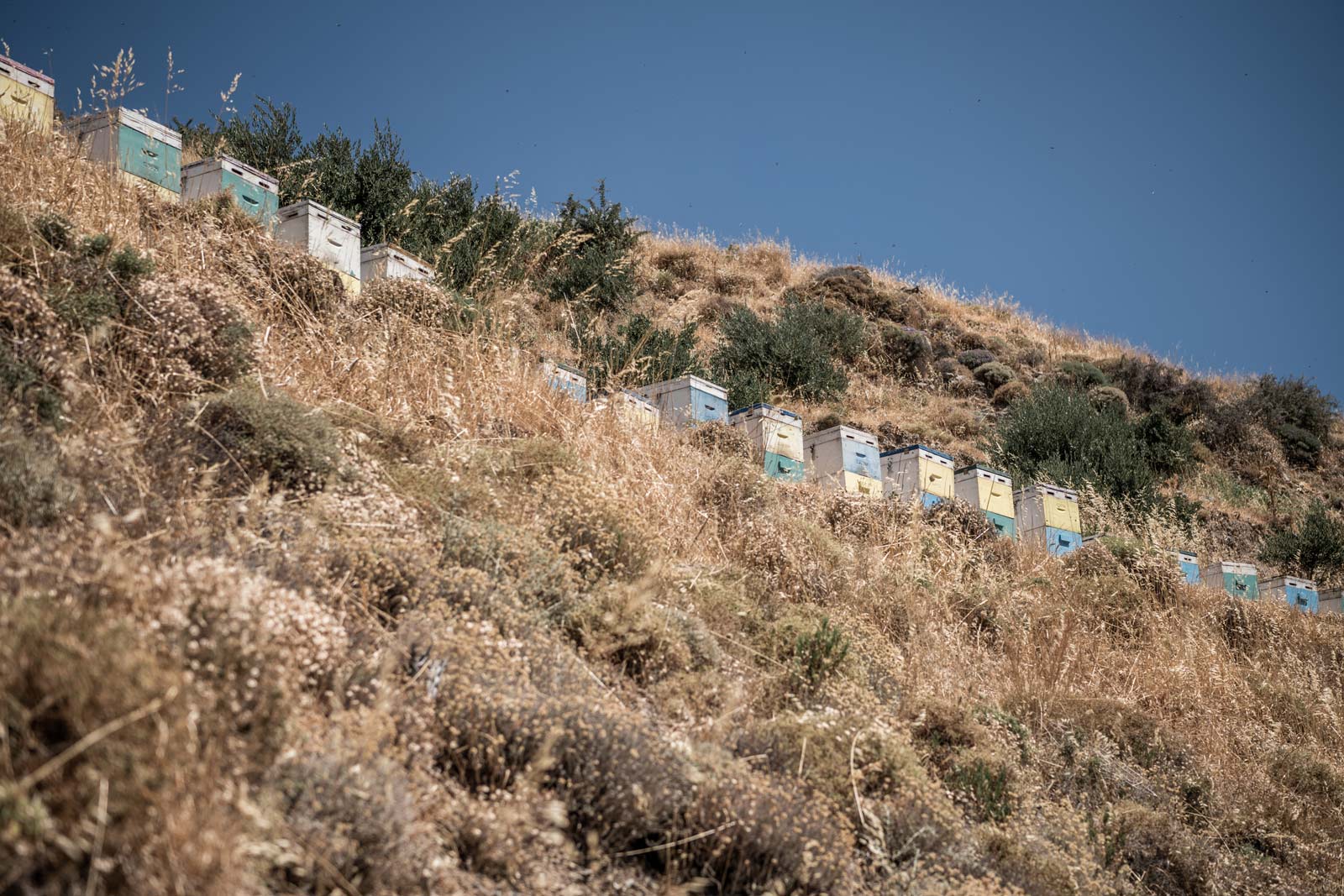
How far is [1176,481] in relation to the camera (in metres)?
20.6

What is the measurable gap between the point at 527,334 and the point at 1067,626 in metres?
4.70

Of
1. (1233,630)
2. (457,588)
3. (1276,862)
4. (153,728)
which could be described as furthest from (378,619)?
(1233,630)

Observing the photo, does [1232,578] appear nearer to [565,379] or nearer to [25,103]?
[565,379]

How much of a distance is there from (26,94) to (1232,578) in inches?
513

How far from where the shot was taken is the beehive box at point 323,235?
779cm

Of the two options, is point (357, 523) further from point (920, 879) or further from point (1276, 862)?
point (1276, 862)

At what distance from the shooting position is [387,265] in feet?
26.9

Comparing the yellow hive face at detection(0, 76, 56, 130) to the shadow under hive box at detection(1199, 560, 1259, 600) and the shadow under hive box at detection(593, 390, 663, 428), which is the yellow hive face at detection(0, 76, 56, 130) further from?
the shadow under hive box at detection(1199, 560, 1259, 600)

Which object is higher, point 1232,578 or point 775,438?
point 775,438

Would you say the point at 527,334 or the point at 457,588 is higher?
the point at 527,334

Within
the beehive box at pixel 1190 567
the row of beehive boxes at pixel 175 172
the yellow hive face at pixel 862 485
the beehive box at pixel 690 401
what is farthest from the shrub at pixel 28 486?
the beehive box at pixel 1190 567

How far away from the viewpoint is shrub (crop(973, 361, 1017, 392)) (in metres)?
22.5

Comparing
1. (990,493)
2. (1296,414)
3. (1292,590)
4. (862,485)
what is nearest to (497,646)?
(862,485)

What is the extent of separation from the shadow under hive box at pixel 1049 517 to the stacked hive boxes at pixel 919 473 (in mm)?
932
